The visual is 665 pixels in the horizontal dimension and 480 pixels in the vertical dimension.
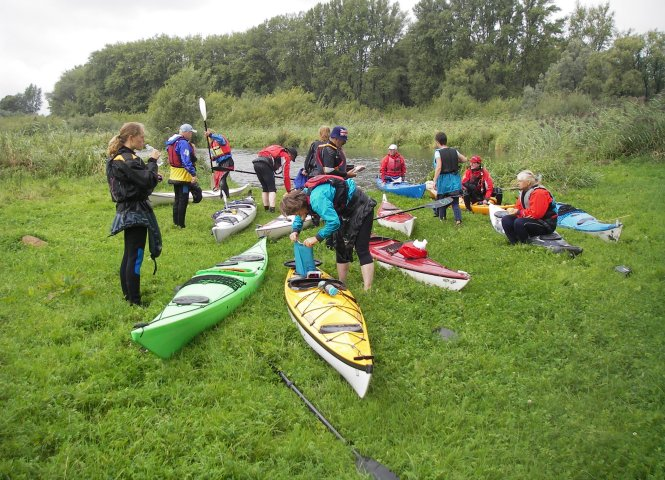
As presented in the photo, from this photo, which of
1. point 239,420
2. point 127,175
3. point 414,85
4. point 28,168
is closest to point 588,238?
point 239,420

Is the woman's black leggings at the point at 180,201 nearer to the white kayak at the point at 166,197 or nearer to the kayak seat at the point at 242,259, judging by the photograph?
the white kayak at the point at 166,197

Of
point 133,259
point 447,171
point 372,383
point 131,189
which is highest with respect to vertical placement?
point 131,189

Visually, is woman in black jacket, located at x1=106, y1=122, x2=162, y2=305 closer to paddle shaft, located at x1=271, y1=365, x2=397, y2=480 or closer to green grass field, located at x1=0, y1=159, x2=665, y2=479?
green grass field, located at x1=0, y1=159, x2=665, y2=479

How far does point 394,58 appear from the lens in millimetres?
43188

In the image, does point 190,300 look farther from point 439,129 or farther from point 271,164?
point 439,129

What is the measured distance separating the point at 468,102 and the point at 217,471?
32.4 m

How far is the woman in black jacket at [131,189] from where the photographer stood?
4.03 metres

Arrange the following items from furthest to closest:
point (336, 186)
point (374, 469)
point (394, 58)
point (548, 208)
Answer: point (394, 58) < point (548, 208) < point (336, 186) < point (374, 469)

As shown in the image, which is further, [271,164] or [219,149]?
[219,149]

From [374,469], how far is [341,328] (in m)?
1.29

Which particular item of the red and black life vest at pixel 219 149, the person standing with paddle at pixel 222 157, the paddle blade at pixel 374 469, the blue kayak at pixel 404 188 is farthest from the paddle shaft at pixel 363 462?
the blue kayak at pixel 404 188

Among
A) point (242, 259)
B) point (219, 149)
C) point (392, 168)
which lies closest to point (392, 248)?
point (242, 259)

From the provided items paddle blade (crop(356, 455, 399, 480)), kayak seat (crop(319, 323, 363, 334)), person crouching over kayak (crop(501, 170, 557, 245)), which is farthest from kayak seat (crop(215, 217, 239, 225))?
paddle blade (crop(356, 455, 399, 480))

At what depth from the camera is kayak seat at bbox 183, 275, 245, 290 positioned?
4668 mm
